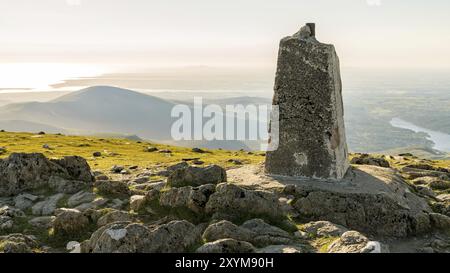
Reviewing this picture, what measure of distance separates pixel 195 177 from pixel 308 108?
8098mm

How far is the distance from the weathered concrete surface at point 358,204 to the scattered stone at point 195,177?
207 centimetres

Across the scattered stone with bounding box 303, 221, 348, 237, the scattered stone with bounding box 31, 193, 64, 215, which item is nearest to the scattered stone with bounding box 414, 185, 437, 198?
the scattered stone with bounding box 303, 221, 348, 237

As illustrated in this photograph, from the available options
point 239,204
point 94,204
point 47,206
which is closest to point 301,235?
point 239,204

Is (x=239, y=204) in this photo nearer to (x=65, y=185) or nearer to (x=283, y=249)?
(x=283, y=249)

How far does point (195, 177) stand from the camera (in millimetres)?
25188

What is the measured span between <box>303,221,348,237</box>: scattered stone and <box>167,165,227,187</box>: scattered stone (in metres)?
6.47

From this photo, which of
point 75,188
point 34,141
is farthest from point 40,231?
point 34,141

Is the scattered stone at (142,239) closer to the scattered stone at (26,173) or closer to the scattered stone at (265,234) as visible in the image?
the scattered stone at (265,234)

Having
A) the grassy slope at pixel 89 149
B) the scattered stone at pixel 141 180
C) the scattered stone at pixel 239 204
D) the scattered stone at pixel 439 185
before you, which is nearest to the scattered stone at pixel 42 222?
the scattered stone at pixel 239 204

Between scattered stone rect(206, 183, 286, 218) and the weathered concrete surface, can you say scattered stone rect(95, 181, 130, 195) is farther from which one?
scattered stone rect(206, 183, 286, 218)

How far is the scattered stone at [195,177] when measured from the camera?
2508 centimetres

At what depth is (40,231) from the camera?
827 inches

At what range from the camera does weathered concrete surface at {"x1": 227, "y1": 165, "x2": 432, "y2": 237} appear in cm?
2291

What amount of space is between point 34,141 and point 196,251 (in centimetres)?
8334
